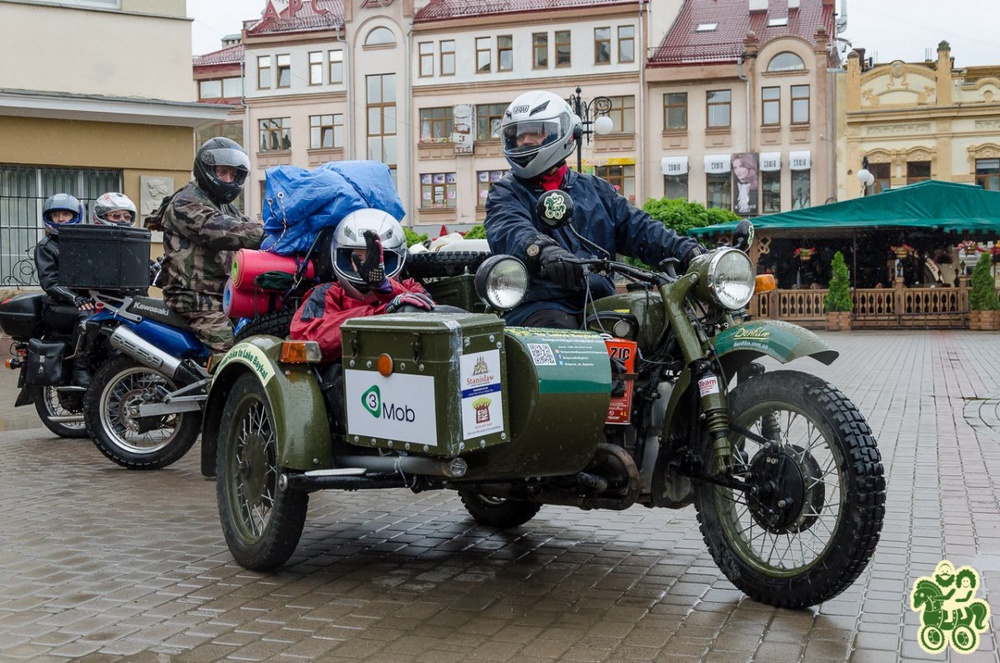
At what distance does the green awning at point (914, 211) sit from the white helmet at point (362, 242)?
27.0m

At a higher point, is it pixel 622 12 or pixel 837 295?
pixel 622 12

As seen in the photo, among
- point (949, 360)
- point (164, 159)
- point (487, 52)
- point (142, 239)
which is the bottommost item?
point (949, 360)

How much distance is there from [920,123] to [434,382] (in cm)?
5561

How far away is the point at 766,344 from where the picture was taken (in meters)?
4.61

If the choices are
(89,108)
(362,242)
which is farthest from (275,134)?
(362,242)

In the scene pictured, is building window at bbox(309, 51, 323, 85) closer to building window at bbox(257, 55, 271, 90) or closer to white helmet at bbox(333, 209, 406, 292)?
building window at bbox(257, 55, 271, 90)

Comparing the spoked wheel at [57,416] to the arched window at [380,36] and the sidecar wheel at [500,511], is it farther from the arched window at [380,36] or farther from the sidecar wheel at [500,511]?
the arched window at [380,36]

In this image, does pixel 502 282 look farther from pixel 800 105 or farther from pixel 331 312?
pixel 800 105

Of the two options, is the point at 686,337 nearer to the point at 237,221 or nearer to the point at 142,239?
the point at 237,221

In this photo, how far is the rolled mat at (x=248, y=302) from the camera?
639 centimetres

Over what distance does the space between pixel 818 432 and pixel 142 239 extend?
256 inches

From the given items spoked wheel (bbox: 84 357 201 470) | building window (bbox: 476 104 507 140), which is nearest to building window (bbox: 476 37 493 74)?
building window (bbox: 476 104 507 140)

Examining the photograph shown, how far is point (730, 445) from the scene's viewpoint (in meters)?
4.65

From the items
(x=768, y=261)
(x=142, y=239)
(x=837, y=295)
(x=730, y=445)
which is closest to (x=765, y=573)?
(x=730, y=445)
